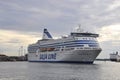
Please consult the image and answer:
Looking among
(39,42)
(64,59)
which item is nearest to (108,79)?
(64,59)

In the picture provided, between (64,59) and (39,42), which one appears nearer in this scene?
(64,59)

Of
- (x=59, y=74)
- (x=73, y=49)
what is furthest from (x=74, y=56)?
(x=59, y=74)

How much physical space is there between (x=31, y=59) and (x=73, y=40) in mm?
55545

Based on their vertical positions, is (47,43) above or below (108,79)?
above

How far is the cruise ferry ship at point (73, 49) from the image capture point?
142 metres

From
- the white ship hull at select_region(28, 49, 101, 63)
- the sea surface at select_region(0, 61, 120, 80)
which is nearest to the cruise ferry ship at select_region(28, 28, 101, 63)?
the white ship hull at select_region(28, 49, 101, 63)

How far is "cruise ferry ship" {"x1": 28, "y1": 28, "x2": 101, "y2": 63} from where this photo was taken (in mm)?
141500

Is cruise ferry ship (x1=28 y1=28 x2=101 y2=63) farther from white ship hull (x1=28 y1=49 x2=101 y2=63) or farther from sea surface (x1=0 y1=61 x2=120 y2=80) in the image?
sea surface (x1=0 y1=61 x2=120 y2=80)

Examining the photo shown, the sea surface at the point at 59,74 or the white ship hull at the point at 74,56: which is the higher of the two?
the white ship hull at the point at 74,56

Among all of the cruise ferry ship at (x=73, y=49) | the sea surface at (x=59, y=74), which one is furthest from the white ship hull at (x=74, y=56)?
the sea surface at (x=59, y=74)

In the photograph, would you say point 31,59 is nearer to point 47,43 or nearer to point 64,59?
point 47,43

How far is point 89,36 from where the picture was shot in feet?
493

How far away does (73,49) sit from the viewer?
474 feet

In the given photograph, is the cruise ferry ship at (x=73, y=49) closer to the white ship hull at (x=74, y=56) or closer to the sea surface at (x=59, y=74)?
the white ship hull at (x=74, y=56)
